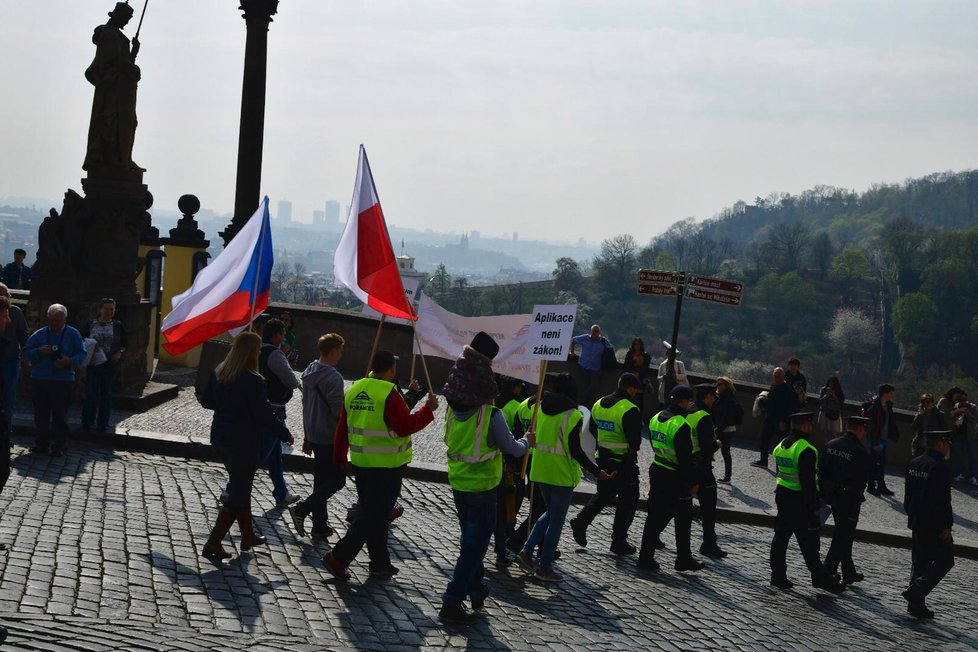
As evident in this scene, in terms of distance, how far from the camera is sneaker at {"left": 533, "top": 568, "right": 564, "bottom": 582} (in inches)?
346

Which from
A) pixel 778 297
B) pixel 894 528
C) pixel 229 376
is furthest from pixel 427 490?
pixel 778 297

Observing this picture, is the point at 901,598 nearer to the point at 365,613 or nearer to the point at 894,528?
the point at 894,528

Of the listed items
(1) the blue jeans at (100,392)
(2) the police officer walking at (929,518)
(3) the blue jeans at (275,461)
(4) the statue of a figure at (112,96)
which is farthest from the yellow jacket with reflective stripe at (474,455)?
(4) the statue of a figure at (112,96)

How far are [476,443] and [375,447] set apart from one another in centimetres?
71

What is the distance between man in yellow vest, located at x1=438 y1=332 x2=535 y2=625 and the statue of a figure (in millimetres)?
9397

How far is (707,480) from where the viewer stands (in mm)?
11086

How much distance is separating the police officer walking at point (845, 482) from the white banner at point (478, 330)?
9.09ft

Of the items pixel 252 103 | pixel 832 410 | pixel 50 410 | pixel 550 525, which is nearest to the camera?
pixel 550 525

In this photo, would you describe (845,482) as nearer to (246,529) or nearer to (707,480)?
(707,480)

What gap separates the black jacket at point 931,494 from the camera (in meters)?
9.76

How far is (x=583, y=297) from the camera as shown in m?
145

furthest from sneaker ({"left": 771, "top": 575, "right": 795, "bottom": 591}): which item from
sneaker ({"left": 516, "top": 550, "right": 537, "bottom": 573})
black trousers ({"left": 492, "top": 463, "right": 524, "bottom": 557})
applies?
sneaker ({"left": 516, "top": 550, "right": 537, "bottom": 573})

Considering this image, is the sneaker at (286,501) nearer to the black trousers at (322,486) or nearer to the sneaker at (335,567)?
the black trousers at (322,486)

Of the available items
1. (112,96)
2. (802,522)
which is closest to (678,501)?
(802,522)
